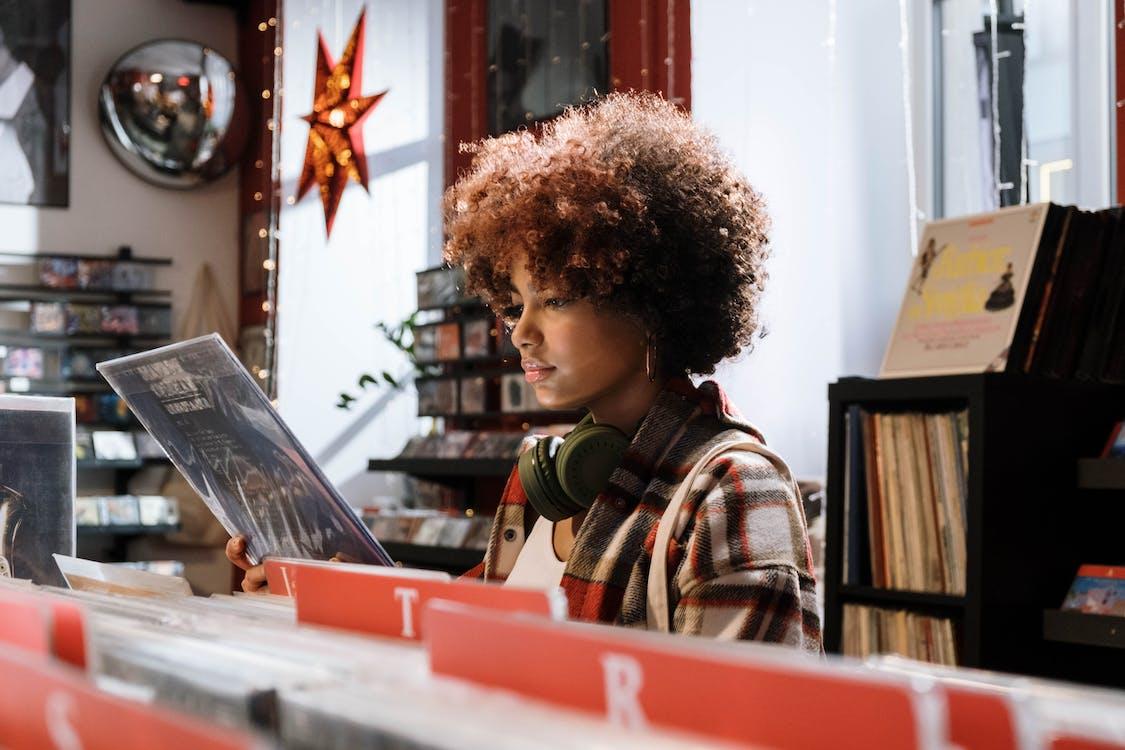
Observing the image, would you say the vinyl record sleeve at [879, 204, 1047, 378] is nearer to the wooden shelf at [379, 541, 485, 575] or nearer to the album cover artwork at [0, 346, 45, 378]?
the wooden shelf at [379, 541, 485, 575]

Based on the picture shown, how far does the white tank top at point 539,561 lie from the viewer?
1465mm

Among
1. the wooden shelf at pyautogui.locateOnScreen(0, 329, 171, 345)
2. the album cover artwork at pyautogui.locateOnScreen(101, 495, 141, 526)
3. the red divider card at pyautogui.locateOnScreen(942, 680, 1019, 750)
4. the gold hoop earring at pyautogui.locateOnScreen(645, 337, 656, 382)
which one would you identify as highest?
the wooden shelf at pyautogui.locateOnScreen(0, 329, 171, 345)

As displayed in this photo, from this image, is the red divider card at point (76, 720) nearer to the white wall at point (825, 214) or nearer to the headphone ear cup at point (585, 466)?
the headphone ear cup at point (585, 466)

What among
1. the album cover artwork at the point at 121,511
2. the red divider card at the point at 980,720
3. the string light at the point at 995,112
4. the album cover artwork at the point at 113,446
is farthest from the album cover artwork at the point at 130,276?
the red divider card at the point at 980,720

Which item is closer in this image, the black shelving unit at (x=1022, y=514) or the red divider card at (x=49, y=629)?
the red divider card at (x=49, y=629)

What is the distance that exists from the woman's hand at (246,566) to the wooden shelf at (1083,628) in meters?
1.41

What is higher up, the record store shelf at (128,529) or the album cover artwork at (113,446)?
the album cover artwork at (113,446)

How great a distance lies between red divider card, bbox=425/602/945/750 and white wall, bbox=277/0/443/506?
19.8 ft

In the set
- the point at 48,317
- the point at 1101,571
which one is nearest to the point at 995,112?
the point at 1101,571

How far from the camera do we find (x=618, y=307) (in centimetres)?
151

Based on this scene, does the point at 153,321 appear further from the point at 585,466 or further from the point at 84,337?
the point at 585,466

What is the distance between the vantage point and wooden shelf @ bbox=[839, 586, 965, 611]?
7.92 ft

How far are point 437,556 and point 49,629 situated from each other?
3839 mm

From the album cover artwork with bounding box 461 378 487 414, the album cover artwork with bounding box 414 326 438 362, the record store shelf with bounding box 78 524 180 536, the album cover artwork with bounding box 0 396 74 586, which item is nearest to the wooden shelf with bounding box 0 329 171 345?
the record store shelf with bounding box 78 524 180 536
